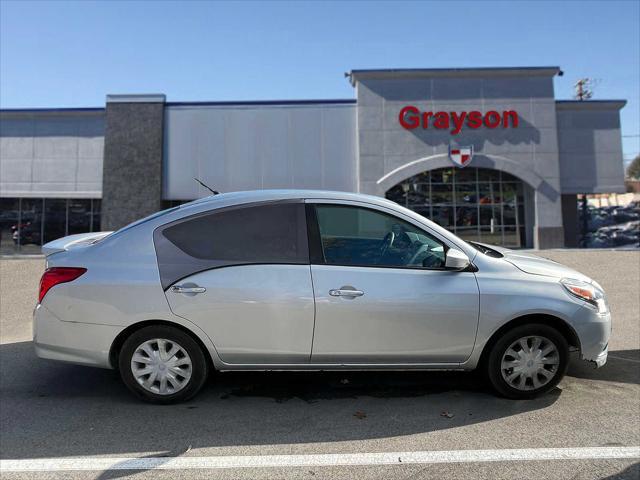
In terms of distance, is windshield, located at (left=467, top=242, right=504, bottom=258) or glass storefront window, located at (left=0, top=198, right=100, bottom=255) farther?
glass storefront window, located at (left=0, top=198, right=100, bottom=255)

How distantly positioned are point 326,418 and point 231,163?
16.3m

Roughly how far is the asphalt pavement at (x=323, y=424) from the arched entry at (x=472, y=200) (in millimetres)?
14615

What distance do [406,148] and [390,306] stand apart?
15971mm

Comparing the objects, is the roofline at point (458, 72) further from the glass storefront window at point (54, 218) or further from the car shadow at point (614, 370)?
the car shadow at point (614, 370)

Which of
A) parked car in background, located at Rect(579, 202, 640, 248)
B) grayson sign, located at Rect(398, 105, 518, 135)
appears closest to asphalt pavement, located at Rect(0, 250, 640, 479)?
grayson sign, located at Rect(398, 105, 518, 135)

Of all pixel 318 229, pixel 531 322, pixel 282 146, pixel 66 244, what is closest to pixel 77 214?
pixel 282 146

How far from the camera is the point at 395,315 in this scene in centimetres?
403

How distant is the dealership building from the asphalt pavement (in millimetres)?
14602

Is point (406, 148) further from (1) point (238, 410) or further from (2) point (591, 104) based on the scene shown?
(1) point (238, 410)

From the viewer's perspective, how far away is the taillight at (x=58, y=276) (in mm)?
4129

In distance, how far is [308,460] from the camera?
3.30 metres

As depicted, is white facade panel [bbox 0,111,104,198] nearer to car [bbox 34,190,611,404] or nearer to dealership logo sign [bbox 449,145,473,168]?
dealership logo sign [bbox 449,145,473,168]

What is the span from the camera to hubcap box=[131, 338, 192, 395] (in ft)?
13.4

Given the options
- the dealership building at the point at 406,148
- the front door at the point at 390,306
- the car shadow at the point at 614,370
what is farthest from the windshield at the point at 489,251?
the dealership building at the point at 406,148
